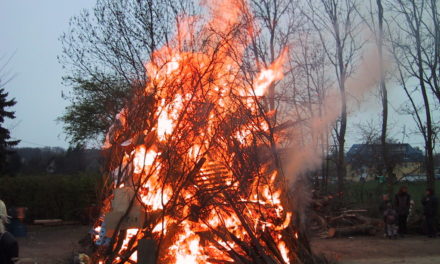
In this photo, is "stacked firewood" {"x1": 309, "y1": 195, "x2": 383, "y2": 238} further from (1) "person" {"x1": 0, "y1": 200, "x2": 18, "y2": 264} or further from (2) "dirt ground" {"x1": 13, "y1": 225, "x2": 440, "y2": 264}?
(1) "person" {"x1": 0, "y1": 200, "x2": 18, "y2": 264}

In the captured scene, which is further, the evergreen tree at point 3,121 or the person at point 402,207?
the evergreen tree at point 3,121

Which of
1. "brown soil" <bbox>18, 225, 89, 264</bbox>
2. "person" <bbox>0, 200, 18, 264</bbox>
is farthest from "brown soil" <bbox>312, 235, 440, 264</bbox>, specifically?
"person" <bbox>0, 200, 18, 264</bbox>

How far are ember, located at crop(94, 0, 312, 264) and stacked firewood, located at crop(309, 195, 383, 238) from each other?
18.9 feet

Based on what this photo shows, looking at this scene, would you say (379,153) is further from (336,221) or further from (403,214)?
(403,214)

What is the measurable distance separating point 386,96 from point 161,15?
29.3 ft

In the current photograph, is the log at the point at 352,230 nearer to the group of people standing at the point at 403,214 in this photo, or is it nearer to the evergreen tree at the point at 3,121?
the group of people standing at the point at 403,214

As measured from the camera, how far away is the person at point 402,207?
43.2ft

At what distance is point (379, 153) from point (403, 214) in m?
10.6

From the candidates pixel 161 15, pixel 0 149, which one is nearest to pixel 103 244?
pixel 161 15

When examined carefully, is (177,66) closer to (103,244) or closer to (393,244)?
(103,244)

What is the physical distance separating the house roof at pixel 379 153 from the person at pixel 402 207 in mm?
8600

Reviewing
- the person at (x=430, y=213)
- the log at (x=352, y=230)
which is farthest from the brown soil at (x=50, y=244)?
the person at (x=430, y=213)

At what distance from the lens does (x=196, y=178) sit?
7.16 m

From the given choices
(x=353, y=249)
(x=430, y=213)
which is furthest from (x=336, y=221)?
(x=353, y=249)
